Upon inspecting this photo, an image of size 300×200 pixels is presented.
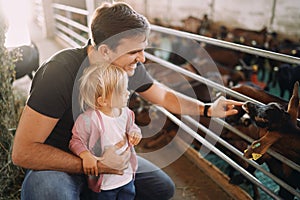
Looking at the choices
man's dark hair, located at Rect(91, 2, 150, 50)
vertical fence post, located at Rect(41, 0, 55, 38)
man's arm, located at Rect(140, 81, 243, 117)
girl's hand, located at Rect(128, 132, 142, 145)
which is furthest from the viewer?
vertical fence post, located at Rect(41, 0, 55, 38)

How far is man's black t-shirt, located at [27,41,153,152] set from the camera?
3.96ft

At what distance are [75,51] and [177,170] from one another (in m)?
1.21

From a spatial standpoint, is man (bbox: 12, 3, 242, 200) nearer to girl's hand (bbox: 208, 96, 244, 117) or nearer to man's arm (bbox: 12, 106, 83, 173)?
man's arm (bbox: 12, 106, 83, 173)

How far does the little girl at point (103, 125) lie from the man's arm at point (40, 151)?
0.04m

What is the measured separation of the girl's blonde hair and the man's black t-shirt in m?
0.07

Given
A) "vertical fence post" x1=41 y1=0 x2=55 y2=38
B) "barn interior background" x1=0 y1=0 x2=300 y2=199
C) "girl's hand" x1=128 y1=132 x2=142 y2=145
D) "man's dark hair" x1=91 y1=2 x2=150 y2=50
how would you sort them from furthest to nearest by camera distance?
"vertical fence post" x1=41 y1=0 x2=55 y2=38 < "barn interior background" x1=0 y1=0 x2=300 y2=199 < "girl's hand" x1=128 y1=132 x2=142 y2=145 < "man's dark hair" x1=91 y1=2 x2=150 y2=50

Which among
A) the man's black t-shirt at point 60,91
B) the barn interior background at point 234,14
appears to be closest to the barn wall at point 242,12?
the barn interior background at point 234,14

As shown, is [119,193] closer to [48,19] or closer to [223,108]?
[223,108]

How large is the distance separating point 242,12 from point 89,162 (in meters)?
7.51

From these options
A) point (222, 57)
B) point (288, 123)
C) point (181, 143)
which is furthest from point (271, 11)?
point (288, 123)

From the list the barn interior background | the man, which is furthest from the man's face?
the barn interior background

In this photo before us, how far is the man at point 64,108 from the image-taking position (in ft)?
3.91

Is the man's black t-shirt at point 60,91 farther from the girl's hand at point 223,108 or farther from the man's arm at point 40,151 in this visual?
the girl's hand at point 223,108

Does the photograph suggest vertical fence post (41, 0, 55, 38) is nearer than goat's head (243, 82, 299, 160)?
No
